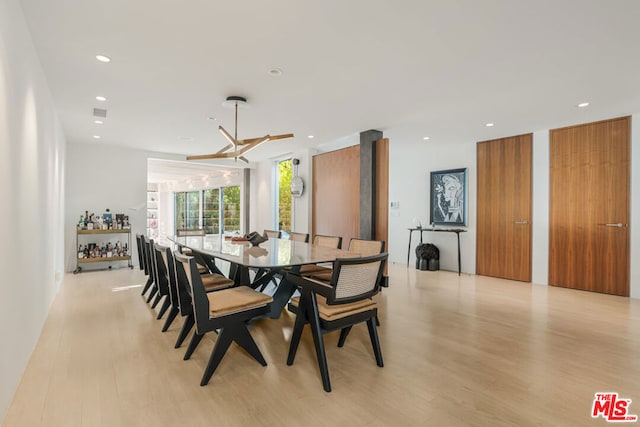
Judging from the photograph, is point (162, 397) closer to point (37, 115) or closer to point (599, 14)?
point (37, 115)

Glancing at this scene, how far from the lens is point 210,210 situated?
36.8 feet

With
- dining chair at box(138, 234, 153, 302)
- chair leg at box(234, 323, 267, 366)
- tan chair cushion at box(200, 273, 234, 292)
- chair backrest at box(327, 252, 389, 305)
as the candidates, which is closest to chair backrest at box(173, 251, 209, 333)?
chair leg at box(234, 323, 267, 366)

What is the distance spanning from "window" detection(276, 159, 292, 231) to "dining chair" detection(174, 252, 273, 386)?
559 centimetres

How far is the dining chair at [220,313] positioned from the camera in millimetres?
2090

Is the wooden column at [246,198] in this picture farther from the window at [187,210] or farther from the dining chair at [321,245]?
the dining chair at [321,245]

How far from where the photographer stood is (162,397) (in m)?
1.97

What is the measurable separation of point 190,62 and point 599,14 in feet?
10.4

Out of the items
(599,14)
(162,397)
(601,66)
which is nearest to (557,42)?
(599,14)

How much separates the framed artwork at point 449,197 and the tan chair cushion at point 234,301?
5028mm

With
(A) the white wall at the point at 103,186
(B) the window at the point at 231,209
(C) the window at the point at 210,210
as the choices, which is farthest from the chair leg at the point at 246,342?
(B) the window at the point at 231,209

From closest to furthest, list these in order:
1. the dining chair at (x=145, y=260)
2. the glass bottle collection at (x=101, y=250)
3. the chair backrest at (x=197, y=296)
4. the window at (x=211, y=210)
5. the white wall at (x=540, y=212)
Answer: the chair backrest at (x=197, y=296) → the dining chair at (x=145, y=260) → the white wall at (x=540, y=212) → the glass bottle collection at (x=101, y=250) → the window at (x=211, y=210)

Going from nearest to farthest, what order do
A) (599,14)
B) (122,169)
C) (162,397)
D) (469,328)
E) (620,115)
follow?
(162,397) < (599,14) < (469,328) < (620,115) < (122,169)

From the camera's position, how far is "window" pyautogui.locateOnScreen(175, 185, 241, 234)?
10.1m

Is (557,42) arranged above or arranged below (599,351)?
above
